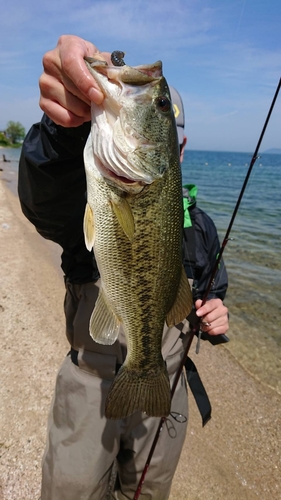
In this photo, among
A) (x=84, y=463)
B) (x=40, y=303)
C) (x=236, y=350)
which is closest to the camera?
(x=84, y=463)

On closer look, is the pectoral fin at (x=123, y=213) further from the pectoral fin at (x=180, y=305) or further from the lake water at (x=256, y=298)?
the lake water at (x=256, y=298)

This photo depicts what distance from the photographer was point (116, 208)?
1.56 meters

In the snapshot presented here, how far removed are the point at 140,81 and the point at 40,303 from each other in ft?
14.9

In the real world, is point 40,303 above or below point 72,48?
below

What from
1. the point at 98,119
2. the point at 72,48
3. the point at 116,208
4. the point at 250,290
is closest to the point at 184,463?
the point at 116,208

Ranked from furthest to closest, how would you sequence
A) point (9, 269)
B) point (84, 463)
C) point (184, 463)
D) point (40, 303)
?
Result: point (9, 269), point (40, 303), point (184, 463), point (84, 463)

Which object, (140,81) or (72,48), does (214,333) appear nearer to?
(140,81)

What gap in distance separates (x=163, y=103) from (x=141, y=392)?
4.77 feet

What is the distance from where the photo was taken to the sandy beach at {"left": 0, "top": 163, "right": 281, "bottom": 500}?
10.0 feet

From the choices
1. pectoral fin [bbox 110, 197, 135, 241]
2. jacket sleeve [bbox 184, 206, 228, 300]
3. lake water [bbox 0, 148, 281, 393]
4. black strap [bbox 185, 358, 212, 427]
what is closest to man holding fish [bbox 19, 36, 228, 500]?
pectoral fin [bbox 110, 197, 135, 241]

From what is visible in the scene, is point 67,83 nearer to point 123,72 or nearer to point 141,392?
point 123,72

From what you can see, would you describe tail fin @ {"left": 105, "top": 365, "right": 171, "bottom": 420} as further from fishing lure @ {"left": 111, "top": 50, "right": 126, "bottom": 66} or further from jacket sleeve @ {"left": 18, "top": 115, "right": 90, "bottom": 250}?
fishing lure @ {"left": 111, "top": 50, "right": 126, "bottom": 66}

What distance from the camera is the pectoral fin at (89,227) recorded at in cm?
159

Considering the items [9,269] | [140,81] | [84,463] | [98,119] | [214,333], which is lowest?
[9,269]
